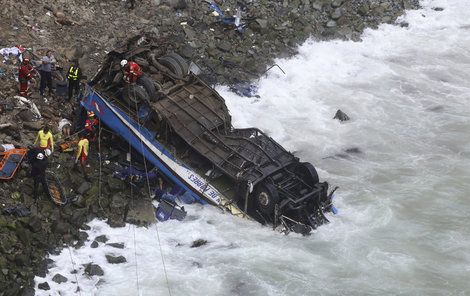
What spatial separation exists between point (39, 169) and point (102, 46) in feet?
22.5

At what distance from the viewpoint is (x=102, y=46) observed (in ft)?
57.5

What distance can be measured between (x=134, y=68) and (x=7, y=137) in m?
3.11

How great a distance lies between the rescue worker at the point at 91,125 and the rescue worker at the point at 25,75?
183 cm

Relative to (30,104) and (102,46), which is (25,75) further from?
(102,46)

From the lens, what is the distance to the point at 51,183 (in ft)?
40.5

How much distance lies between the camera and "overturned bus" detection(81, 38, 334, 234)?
1284 cm

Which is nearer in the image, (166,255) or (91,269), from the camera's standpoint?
(91,269)

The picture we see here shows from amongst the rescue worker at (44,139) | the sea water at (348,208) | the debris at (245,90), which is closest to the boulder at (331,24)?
the sea water at (348,208)

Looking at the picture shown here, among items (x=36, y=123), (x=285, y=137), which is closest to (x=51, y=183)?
(x=36, y=123)

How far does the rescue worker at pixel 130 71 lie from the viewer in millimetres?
13664

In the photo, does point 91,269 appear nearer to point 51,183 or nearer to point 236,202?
point 51,183

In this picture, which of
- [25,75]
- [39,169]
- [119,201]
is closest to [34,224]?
[39,169]

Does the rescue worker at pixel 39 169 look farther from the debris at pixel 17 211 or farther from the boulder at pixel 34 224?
the boulder at pixel 34 224

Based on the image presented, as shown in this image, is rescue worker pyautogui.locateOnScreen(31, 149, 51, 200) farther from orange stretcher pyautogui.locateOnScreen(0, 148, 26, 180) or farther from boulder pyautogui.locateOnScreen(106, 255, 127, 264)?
boulder pyautogui.locateOnScreen(106, 255, 127, 264)
